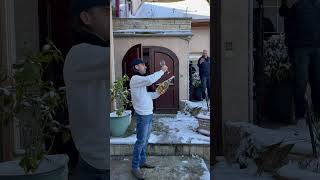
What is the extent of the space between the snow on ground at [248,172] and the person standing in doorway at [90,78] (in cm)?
65

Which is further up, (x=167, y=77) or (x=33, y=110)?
(x=167, y=77)

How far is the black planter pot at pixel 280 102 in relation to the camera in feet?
9.43

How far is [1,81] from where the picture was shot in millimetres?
2631

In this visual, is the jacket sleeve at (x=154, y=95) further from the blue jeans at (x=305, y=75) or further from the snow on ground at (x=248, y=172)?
the blue jeans at (x=305, y=75)

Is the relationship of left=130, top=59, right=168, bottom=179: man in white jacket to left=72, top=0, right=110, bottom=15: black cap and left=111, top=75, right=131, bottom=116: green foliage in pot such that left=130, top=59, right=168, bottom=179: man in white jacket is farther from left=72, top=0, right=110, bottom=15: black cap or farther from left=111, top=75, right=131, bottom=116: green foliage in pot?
left=72, top=0, right=110, bottom=15: black cap

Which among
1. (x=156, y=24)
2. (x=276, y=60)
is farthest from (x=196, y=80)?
(x=276, y=60)

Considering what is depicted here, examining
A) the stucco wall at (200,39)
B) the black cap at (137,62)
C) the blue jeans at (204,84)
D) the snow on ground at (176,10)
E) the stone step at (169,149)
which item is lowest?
the stone step at (169,149)

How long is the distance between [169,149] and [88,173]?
0.50 m

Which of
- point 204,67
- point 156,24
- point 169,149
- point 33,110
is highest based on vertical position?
point 156,24

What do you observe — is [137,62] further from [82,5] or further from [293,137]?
[293,137]

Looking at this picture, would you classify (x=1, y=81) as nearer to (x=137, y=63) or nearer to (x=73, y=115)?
(x=73, y=115)

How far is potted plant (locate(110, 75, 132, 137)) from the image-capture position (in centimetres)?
271

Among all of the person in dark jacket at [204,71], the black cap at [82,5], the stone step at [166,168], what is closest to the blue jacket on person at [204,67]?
the person in dark jacket at [204,71]

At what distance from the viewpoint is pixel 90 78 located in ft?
8.98
